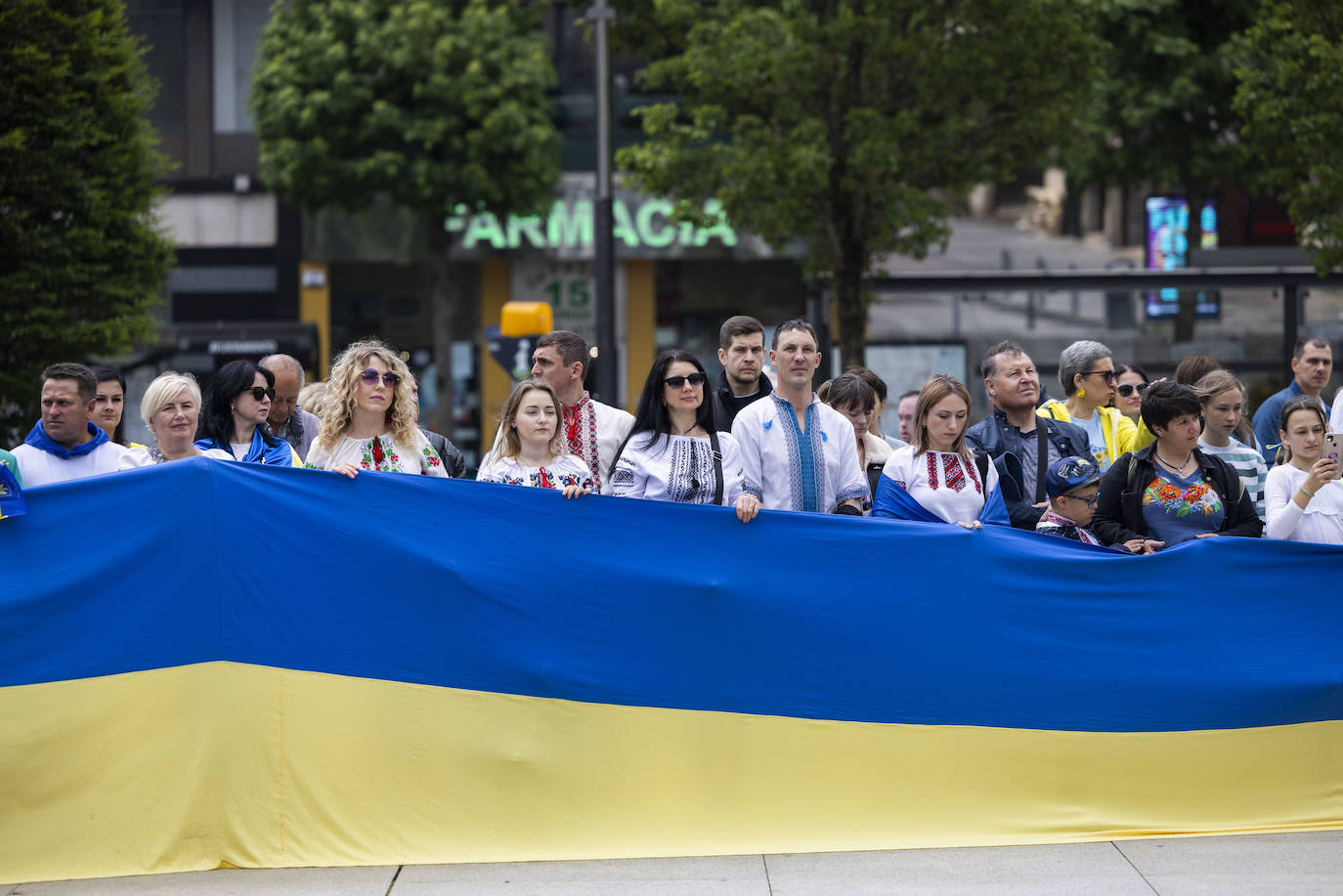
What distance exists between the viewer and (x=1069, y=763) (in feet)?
18.8

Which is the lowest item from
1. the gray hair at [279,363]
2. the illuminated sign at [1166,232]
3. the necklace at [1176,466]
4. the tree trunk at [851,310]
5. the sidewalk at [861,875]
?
the sidewalk at [861,875]

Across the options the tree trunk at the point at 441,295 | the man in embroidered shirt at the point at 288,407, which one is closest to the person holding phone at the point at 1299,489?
the man in embroidered shirt at the point at 288,407

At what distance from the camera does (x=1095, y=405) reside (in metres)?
7.60

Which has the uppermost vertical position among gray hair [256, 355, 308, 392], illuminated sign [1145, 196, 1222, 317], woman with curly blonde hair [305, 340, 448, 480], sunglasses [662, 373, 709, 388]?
illuminated sign [1145, 196, 1222, 317]

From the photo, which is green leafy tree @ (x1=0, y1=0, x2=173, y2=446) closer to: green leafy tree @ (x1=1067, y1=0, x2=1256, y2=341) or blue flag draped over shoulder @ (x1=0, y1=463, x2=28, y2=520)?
blue flag draped over shoulder @ (x1=0, y1=463, x2=28, y2=520)

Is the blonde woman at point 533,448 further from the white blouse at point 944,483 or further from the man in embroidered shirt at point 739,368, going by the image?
the white blouse at point 944,483

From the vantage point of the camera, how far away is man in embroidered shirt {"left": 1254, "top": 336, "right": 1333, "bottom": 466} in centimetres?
865

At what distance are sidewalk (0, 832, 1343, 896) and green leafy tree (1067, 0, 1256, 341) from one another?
16.9 meters

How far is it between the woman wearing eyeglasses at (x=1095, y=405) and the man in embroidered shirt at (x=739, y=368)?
5.81ft

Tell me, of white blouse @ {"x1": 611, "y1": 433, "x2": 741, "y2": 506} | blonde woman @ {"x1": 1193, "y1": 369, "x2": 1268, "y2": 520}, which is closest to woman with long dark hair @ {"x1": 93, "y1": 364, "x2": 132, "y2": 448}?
white blouse @ {"x1": 611, "y1": 433, "x2": 741, "y2": 506}

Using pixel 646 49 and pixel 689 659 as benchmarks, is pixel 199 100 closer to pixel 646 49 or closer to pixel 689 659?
pixel 646 49

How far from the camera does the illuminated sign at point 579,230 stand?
880 inches

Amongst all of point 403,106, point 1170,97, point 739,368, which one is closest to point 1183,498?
point 739,368

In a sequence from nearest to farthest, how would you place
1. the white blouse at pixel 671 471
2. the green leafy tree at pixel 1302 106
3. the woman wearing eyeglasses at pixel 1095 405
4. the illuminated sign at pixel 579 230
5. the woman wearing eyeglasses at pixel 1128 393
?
the white blouse at pixel 671 471 → the woman wearing eyeglasses at pixel 1095 405 → the woman wearing eyeglasses at pixel 1128 393 → the green leafy tree at pixel 1302 106 → the illuminated sign at pixel 579 230
